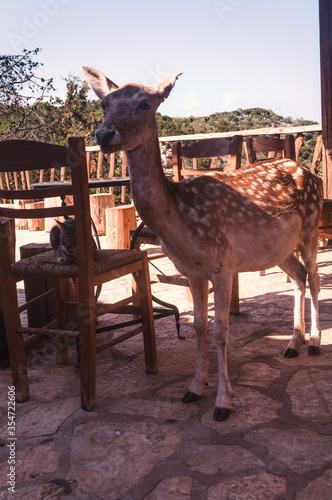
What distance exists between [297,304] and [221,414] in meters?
1.24

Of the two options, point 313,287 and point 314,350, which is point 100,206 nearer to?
point 313,287

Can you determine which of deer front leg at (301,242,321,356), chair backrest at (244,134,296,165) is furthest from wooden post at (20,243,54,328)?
chair backrest at (244,134,296,165)

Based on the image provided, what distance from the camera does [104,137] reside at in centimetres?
226

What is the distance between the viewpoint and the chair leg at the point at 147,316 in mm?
3141

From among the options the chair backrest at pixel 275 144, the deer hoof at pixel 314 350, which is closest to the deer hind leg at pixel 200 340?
the deer hoof at pixel 314 350

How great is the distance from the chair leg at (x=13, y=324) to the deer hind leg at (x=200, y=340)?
38.9 inches

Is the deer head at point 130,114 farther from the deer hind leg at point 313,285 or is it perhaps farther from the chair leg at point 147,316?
the deer hind leg at point 313,285

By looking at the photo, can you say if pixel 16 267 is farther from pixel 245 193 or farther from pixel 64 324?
pixel 245 193

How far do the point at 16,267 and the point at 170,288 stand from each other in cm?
263

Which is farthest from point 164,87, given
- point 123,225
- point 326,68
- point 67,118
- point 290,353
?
point 67,118

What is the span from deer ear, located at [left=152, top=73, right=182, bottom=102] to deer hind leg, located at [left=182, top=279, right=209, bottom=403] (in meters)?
1.08

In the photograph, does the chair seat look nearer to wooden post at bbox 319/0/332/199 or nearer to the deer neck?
the deer neck

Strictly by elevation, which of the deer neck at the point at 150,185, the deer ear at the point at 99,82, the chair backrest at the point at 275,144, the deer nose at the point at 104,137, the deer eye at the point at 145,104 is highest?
the deer ear at the point at 99,82

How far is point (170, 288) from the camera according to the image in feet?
17.3
